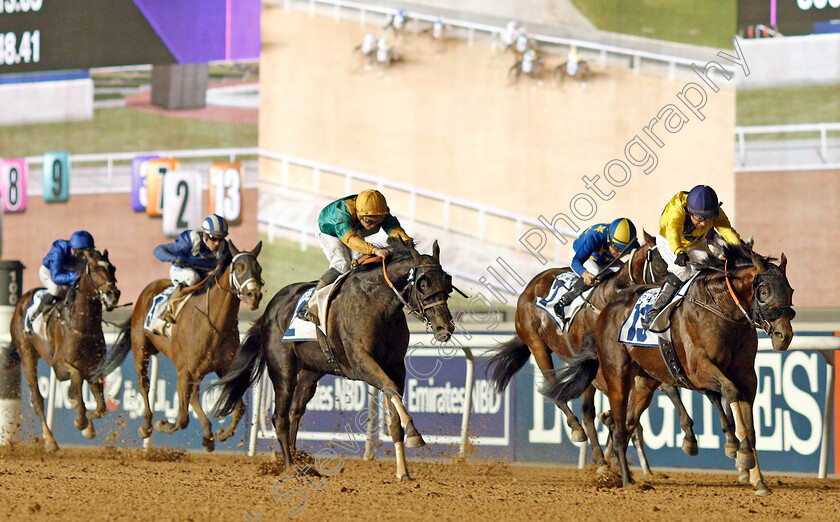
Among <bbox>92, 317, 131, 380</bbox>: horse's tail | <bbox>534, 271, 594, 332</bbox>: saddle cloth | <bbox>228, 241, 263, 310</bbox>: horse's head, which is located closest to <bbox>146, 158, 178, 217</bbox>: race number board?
<bbox>92, 317, 131, 380</bbox>: horse's tail

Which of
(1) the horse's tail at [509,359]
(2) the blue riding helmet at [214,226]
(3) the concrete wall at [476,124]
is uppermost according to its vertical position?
(3) the concrete wall at [476,124]

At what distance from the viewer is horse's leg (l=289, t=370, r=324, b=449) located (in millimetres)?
7309

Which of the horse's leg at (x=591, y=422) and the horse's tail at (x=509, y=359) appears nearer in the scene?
the horse's leg at (x=591, y=422)

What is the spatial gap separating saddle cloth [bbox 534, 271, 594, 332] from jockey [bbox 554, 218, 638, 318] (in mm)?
41

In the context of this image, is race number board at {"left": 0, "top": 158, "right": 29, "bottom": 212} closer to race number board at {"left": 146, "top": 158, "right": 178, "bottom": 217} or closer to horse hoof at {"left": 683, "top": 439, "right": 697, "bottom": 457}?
race number board at {"left": 146, "top": 158, "right": 178, "bottom": 217}

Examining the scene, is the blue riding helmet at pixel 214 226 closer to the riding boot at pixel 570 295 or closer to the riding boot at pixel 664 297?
the riding boot at pixel 570 295

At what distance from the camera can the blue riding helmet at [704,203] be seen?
6180 mm

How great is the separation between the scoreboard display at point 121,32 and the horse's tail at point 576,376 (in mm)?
11087

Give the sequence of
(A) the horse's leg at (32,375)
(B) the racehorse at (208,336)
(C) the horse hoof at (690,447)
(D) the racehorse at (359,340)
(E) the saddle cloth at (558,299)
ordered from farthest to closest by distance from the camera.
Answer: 1. (A) the horse's leg at (32,375)
2. (B) the racehorse at (208,336)
3. (E) the saddle cloth at (558,299)
4. (C) the horse hoof at (690,447)
5. (D) the racehorse at (359,340)

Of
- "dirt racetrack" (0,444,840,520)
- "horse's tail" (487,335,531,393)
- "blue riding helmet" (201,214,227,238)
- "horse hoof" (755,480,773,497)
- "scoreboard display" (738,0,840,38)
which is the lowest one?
"dirt racetrack" (0,444,840,520)

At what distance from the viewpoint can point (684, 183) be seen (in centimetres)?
1479

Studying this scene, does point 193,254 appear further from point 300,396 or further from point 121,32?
point 121,32

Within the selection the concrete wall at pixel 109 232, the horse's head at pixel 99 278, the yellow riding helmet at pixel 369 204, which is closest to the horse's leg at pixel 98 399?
the horse's head at pixel 99 278

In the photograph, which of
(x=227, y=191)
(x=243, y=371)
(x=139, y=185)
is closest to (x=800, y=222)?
(x=227, y=191)
